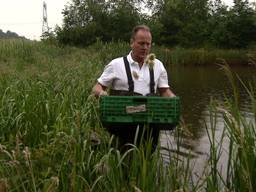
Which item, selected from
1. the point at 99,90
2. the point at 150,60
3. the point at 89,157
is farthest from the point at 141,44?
the point at 89,157

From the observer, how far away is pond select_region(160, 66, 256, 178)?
8454mm

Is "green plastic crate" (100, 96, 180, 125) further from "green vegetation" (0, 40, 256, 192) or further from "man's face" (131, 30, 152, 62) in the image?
"man's face" (131, 30, 152, 62)

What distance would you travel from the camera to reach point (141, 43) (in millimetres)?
4727

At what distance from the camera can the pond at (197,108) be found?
8.45 meters

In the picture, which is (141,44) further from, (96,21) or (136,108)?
(96,21)

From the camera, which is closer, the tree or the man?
the man

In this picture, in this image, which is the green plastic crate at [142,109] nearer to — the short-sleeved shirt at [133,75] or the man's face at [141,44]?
the short-sleeved shirt at [133,75]

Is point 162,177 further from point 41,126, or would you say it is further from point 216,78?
point 216,78

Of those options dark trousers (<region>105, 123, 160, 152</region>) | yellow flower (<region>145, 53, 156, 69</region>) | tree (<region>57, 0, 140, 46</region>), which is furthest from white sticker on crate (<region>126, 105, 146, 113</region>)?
tree (<region>57, 0, 140, 46</region>)

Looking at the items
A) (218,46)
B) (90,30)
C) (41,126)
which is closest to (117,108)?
(41,126)

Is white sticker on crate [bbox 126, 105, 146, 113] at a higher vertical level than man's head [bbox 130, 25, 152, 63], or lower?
lower

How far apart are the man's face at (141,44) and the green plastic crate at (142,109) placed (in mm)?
615

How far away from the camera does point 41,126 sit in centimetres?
557

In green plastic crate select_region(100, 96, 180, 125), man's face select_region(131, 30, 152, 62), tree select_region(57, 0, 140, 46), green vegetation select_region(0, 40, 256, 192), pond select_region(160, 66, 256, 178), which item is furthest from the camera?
tree select_region(57, 0, 140, 46)
